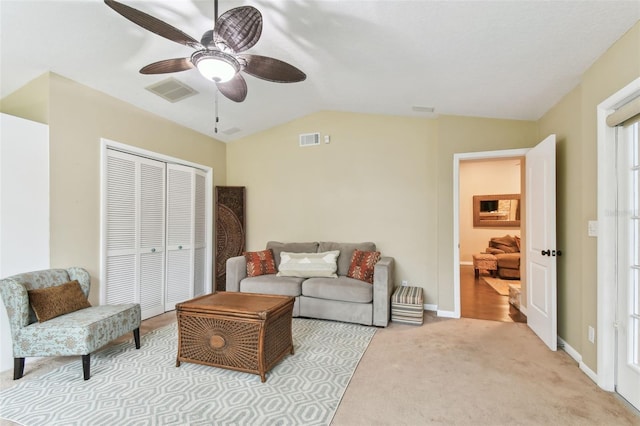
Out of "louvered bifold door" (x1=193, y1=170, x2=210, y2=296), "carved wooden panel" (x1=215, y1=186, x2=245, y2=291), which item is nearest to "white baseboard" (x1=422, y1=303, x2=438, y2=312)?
"carved wooden panel" (x1=215, y1=186, x2=245, y2=291)

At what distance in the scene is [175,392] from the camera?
2.22 metres

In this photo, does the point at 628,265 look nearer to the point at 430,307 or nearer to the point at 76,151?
the point at 430,307

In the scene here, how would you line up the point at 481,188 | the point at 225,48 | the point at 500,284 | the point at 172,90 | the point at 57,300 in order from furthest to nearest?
the point at 481,188 < the point at 500,284 < the point at 172,90 < the point at 57,300 < the point at 225,48

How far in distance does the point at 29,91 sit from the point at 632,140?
512 cm

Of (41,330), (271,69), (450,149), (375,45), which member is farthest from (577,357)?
(41,330)

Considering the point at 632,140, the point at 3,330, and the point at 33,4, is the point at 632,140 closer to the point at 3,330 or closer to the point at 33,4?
the point at 33,4

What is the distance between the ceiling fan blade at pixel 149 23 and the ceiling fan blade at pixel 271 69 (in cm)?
35

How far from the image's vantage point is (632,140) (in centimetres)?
212

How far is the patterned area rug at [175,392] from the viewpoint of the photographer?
1.94m

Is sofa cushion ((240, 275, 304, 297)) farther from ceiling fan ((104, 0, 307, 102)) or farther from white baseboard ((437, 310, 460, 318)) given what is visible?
ceiling fan ((104, 0, 307, 102))

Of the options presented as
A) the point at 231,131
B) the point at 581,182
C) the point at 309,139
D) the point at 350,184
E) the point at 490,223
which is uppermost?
the point at 231,131

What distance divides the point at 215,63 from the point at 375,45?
1324 millimetres

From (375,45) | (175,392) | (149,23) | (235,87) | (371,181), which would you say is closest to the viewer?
(149,23)

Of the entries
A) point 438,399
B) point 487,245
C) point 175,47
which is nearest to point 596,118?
point 438,399
